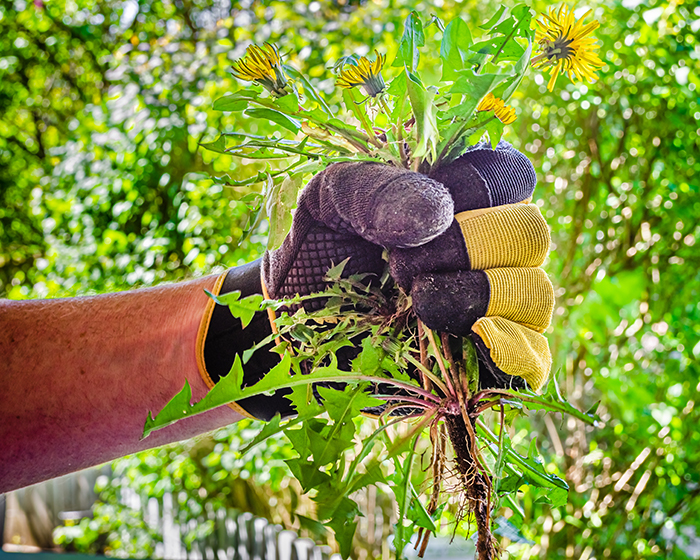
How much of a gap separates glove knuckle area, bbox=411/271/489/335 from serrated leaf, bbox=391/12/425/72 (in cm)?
19

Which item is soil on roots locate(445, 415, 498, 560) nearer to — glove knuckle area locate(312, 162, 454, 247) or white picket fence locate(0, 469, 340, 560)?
glove knuckle area locate(312, 162, 454, 247)

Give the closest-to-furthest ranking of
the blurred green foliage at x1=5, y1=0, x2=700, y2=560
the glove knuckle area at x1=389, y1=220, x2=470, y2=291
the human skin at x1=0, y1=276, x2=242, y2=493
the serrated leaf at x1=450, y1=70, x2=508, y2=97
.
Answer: the serrated leaf at x1=450, y1=70, x2=508, y2=97 < the glove knuckle area at x1=389, y1=220, x2=470, y2=291 < the human skin at x1=0, y1=276, x2=242, y2=493 < the blurred green foliage at x1=5, y1=0, x2=700, y2=560

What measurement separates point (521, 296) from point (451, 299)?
93 millimetres

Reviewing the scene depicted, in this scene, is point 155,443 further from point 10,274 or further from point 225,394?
point 10,274

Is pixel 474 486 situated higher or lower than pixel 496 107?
lower

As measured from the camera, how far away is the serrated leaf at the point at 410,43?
1.46 ft

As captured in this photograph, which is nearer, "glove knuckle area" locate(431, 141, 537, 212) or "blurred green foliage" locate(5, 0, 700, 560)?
"glove knuckle area" locate(431, 141, 537, 212)

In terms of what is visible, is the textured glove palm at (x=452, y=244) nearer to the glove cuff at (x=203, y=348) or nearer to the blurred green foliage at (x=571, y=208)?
the glove cuff at (x=203, y=348)

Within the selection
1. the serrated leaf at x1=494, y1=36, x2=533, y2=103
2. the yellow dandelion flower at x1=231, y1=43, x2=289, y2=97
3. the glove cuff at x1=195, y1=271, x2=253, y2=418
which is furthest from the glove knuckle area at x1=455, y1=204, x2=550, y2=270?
the glove cuff at x1=195, y1=271, x2=253, y2=418

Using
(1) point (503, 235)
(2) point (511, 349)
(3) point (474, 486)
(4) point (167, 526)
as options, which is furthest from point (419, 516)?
(4) point (167, 526)

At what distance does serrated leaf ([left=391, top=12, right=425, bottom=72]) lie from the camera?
44 cm

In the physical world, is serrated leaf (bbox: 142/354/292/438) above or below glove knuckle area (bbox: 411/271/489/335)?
below

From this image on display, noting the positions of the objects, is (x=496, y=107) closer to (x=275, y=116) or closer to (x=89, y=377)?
(x=275, y=116)

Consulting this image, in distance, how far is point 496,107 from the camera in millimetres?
476
